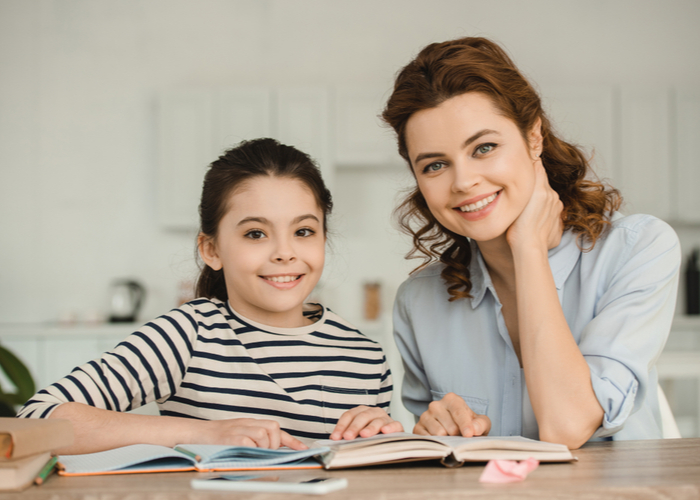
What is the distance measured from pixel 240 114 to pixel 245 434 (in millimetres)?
3082

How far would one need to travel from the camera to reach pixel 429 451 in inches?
26.1

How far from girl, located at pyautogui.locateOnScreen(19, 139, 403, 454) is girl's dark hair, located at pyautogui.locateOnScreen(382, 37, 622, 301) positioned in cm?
27

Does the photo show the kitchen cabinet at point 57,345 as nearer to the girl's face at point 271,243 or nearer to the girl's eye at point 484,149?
the girl's face at point 271,243

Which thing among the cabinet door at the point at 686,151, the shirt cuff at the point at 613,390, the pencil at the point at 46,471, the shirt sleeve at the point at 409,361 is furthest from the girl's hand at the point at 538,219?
the cabinet door at the point at 686,151

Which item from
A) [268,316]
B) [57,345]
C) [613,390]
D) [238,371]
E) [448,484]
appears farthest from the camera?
[57,345]

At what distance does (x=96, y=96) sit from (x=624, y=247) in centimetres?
384

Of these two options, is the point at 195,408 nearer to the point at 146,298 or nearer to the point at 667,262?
the point at 667,262

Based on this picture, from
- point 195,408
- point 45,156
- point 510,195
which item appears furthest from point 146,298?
point 510,195

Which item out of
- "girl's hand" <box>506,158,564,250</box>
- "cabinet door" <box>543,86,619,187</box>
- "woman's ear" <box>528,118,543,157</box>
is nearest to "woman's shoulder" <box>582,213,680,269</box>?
"girl's hand" <box>506,158,564,250</box>

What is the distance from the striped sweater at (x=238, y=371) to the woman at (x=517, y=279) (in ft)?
0.61

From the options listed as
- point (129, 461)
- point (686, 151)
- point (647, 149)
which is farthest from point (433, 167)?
point (686, 151)

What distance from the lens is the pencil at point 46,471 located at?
2.00ft

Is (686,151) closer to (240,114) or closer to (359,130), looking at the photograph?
(359,130)

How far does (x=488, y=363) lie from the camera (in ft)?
4.10
